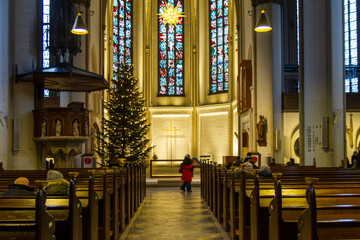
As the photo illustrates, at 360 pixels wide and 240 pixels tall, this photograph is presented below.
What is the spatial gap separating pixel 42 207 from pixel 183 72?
28.5 meters

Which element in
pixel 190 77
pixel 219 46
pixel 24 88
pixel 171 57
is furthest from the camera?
pixel 171 57

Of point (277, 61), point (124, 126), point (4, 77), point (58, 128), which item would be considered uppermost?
point (277, 61)

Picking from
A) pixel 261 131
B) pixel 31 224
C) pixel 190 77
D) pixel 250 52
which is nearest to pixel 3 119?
pixel 261 131

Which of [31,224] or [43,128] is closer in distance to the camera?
[31,224]

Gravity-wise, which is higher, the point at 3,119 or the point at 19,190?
the point at 3,119

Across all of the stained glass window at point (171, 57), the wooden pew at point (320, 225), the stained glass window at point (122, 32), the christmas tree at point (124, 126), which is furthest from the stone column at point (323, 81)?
the stained glass window at point (171, 57)

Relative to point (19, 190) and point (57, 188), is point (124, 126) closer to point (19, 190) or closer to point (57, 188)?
point (57, 188)

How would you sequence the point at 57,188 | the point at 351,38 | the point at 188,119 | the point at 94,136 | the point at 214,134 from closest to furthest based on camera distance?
the point at 57,188 < the point at 94,136 < the point at 351,38 < the point at 214,134 < the point at 188,119

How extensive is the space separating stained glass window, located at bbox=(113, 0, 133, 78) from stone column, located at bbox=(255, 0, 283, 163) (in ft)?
36.7

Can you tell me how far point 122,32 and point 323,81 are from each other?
56.3 feet

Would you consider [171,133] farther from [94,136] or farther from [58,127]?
[58,127]

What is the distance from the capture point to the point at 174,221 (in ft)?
30.4

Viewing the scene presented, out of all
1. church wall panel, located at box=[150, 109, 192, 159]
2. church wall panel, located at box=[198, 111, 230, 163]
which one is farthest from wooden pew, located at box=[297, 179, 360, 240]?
church wall panel, located at box=[150, 109, 192, 159]

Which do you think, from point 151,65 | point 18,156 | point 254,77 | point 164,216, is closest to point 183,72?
point 151,65
